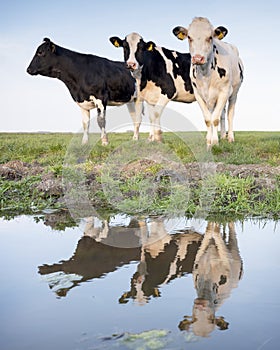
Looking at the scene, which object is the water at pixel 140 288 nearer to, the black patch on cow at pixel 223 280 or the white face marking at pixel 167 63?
the black patch on cow at pixel 223 280

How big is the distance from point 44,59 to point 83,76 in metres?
1.01

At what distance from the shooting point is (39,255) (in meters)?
3.75

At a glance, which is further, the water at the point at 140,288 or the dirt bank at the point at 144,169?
the dirt bank at the point at 144,169

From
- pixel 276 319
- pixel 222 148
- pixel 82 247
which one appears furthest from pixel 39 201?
pixel 222 148

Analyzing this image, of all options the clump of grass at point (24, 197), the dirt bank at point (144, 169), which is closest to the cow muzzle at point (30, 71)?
the dirt bank at point (144, 169)

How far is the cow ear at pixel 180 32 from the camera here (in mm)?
9516

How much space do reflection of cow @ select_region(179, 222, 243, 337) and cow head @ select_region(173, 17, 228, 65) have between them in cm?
528

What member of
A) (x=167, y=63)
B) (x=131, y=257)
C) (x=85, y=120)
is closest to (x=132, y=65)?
(x=167, y=63)

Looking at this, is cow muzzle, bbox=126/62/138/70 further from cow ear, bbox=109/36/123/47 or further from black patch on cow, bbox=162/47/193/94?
black patch on cow, bbox=162/47/193/94

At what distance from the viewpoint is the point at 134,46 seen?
37.7ft

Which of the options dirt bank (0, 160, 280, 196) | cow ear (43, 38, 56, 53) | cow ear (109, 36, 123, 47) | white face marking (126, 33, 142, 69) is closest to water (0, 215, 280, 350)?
dirt bank (0, 160, 280, 196)

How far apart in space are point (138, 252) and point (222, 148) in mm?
6317

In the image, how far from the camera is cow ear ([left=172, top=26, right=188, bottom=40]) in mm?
9516

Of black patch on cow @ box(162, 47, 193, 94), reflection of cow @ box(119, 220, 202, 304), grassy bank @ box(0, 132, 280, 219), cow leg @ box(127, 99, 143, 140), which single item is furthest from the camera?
cow leg @ box(127, 99, 143, 140)
